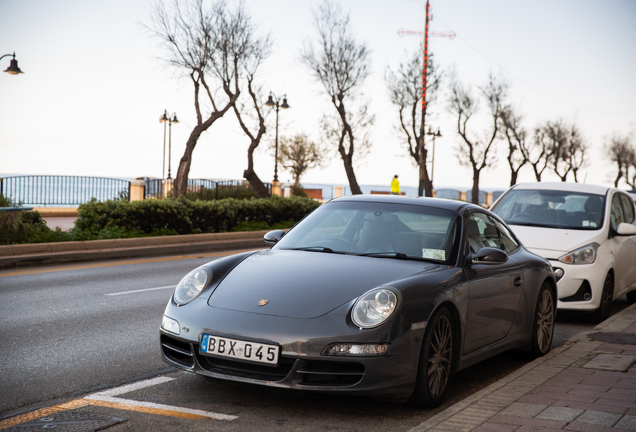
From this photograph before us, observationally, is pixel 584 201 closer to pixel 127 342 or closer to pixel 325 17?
pixel 127 342

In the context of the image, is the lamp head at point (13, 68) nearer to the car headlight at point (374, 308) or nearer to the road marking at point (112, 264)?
the road marking at point (112, 264)

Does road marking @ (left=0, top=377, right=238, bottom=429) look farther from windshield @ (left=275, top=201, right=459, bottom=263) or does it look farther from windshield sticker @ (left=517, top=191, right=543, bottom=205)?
windshield sticker @ (left=517, top=191, right=543, bottom=205)

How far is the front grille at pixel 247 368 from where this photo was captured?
4.16 meters

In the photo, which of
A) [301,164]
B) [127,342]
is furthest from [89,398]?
[301,164]

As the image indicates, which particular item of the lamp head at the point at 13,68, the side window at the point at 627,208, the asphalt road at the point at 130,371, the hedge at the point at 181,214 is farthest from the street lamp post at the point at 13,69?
the side window at the point at 627,208

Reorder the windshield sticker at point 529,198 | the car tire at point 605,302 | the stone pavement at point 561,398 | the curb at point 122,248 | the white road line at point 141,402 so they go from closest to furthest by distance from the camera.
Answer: the stone pavement at point 561,398 < the white road line at point 141,402 < the car tire at point 605,302 < the windshield sticker at point 529,198 < the curb at point 122,248

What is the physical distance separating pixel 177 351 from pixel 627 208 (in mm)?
7867

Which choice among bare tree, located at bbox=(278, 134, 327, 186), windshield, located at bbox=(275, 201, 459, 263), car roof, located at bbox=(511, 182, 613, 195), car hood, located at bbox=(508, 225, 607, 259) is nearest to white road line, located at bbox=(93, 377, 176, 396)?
windshield, located at bbox=(275, 201, 459, 263)

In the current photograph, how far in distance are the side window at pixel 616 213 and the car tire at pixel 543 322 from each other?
2810 millimetres

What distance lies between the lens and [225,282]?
4.80 meters

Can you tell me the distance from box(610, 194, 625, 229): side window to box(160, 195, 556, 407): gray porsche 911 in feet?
11.9

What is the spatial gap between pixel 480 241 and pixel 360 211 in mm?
1044

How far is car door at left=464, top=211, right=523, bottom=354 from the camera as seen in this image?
5.07 meters

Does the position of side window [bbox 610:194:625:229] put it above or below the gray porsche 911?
above
